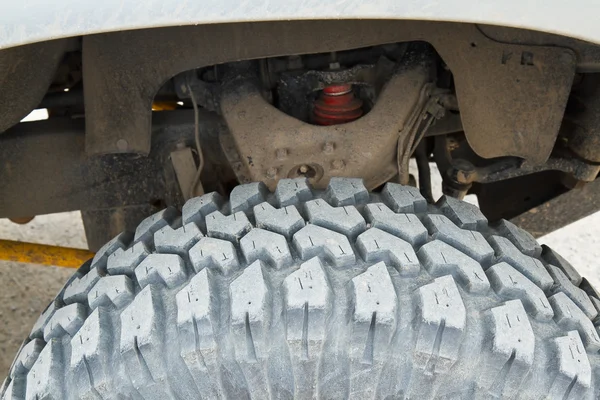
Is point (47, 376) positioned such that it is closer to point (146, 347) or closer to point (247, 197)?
point (146, 347)

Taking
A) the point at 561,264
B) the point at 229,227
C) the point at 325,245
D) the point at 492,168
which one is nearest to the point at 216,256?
the point at 229,227

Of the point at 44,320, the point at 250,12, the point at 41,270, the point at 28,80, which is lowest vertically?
the point at 41,270

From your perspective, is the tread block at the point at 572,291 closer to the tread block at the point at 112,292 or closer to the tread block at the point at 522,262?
the tread block at the point at 522,262

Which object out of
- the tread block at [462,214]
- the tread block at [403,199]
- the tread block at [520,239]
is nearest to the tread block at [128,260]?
the tread block at [403,199]

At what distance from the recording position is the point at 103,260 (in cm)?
139

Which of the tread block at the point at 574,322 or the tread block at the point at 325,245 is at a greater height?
the tread block at the point at 325,245

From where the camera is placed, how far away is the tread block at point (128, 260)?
128cm

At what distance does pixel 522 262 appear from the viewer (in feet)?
4.12

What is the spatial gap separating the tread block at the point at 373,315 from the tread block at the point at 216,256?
22 cm

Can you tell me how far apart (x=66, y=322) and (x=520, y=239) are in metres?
0.88

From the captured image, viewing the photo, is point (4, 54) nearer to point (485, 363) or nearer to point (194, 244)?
point (194, 244)

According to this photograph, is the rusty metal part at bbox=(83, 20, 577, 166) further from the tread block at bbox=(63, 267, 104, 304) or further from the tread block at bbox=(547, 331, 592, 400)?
the tread block at bbox=(547, 331, 592, 400)

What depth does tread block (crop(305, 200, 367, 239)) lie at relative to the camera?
1.21m

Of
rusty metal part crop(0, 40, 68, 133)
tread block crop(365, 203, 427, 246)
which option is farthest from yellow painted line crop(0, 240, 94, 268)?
tread block crop(365, 203, 427, 246)
